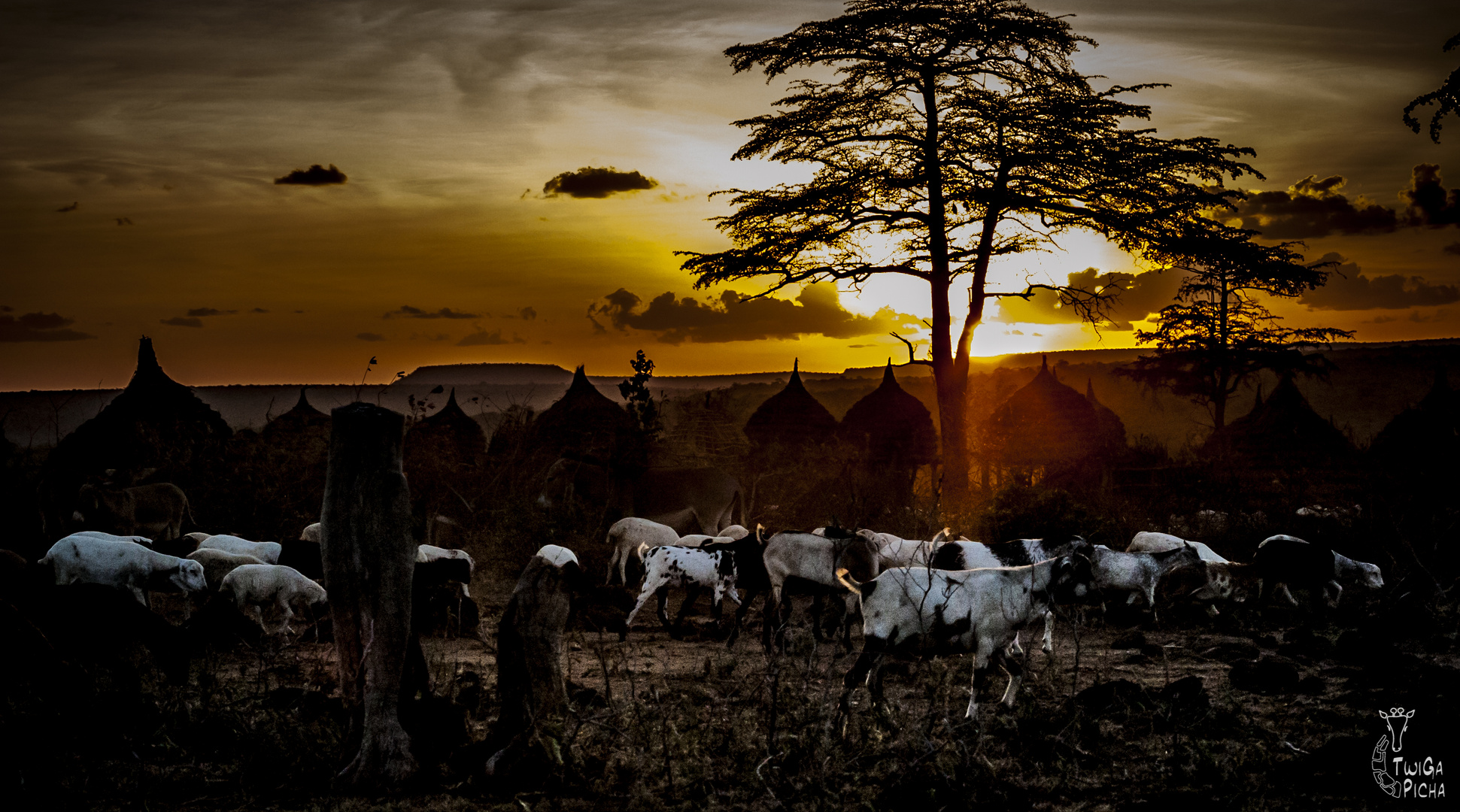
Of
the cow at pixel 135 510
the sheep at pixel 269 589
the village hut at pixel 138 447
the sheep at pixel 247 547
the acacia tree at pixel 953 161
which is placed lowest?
the sheep at pixel 269 589

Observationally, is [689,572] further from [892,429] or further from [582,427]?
[892,429]

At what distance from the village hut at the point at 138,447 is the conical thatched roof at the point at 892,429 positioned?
14.6m

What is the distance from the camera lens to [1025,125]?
23297mm

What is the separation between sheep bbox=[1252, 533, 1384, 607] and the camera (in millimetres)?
11930

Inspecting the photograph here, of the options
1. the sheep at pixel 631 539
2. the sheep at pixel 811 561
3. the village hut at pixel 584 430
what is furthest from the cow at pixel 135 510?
the sheep at pixel 811 561

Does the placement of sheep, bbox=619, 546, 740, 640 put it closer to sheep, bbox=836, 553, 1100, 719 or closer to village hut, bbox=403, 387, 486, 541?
sheep, bbox=836, 553, 1100, 719

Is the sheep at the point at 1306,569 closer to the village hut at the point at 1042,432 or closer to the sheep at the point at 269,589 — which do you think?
the sheep at the point at 269,589

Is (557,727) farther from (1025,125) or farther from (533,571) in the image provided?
(1025,125)

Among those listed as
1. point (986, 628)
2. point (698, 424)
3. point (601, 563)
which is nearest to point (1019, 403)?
point (698, 424)

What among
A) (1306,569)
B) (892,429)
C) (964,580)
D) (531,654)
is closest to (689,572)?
(964,580)

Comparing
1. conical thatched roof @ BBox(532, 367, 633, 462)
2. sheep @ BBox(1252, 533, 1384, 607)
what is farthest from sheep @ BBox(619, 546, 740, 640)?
conical thatched roof @ BBox(532, 367, 633, 462)

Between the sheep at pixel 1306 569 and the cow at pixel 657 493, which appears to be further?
the cow at pixel 657 493

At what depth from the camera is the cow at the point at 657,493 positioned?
62.8 feet

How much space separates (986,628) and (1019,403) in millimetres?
21498
